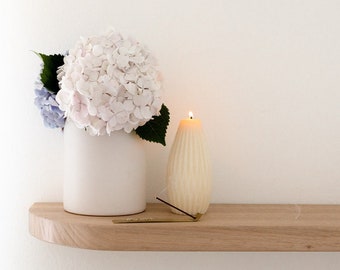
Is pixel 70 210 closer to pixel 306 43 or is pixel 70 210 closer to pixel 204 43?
pixel 204 43

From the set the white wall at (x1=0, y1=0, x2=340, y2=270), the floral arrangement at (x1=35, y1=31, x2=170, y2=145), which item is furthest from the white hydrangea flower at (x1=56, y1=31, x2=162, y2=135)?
the white wall at (x1=0, y1=0, x2=340, y2=270)

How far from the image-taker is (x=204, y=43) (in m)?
0.82

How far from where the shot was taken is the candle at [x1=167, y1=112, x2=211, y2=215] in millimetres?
728

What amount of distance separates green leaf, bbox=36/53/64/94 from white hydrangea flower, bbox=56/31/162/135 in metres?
0.03

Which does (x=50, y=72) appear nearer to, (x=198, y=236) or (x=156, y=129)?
(x=156, y=129)

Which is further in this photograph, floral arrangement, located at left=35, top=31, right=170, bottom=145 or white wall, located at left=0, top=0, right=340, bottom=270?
white wall, located at left=0, top=0, right=340, bottom=270

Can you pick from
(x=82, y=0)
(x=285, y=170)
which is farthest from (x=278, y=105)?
(x=82, y=0)

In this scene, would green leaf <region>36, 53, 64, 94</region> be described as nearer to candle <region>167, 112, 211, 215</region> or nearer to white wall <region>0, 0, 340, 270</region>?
white wall <region>0, 0, 340, 270</region>

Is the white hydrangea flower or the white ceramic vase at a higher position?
the white hydrangea flower

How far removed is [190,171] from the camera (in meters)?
0.73

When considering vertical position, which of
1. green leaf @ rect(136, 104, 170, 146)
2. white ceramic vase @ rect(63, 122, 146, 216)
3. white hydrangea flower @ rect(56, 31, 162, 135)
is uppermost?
white hydrangea flower @ rect(56, 31, 162, 135)

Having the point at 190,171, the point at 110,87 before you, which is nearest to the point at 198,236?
the point at 190,171

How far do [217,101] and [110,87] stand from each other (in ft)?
0.70

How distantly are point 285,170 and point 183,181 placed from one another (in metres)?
0.19
